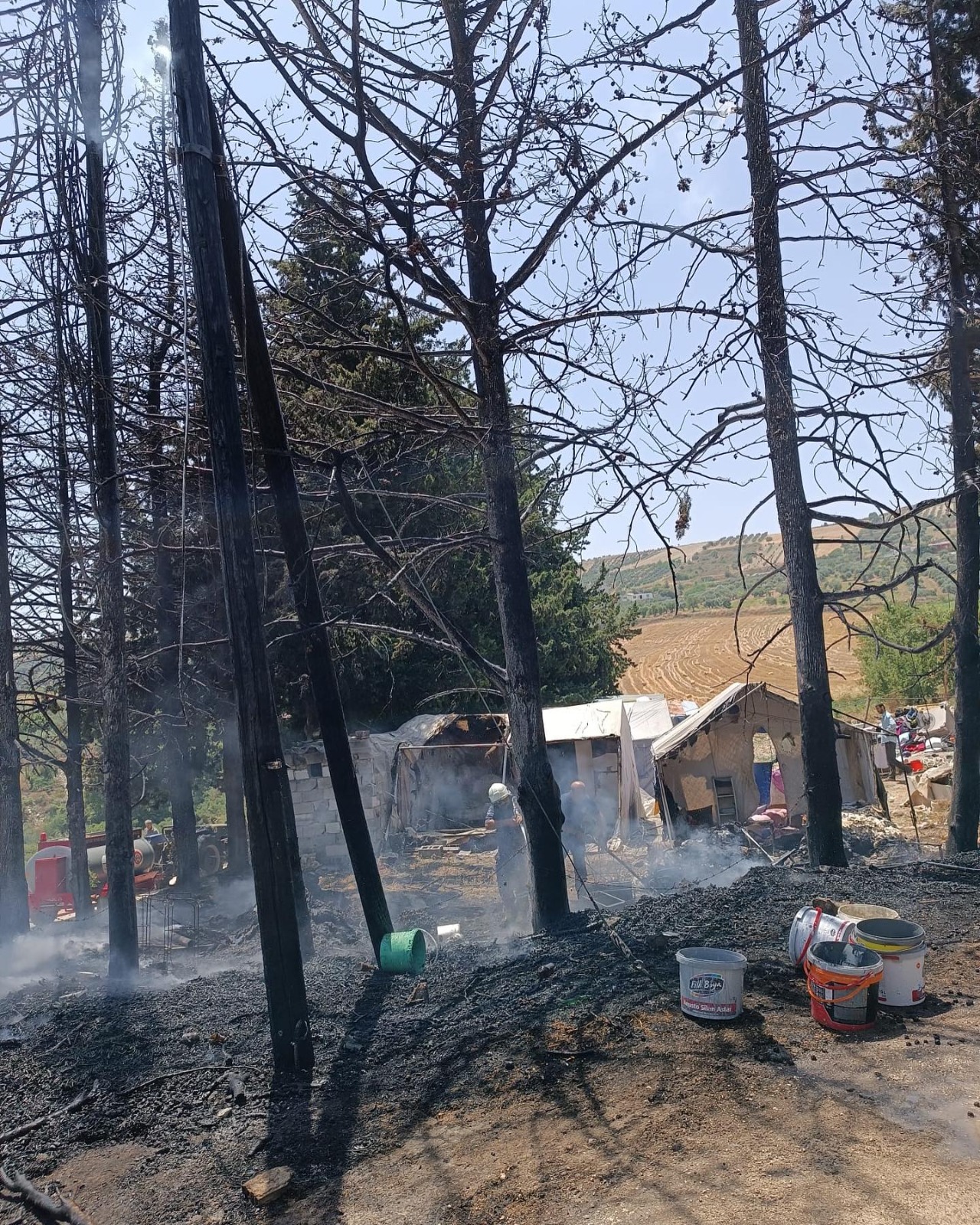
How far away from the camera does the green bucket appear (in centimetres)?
776

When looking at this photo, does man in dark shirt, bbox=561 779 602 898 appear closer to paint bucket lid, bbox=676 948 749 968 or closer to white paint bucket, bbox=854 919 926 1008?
paint bucket lid, bbox=676 948 749 968

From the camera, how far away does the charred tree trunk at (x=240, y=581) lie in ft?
19.2

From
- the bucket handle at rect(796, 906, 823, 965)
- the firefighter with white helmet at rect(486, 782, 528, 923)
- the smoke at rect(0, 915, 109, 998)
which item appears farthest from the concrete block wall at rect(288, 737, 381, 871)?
the bucket handle at rect(796, 906, 823, 965)

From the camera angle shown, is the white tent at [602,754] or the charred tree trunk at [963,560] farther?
the white tent at [602,754]

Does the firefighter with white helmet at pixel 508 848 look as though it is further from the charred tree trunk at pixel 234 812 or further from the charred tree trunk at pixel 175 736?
the charred tree trunk at pixel 234 812

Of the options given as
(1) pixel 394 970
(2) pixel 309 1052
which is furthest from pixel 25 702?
(2) pixel 309 1052

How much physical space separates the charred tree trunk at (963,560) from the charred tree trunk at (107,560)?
9754mm

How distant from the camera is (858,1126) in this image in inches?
168

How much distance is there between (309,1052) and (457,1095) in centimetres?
115

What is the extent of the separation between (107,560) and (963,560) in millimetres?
10376


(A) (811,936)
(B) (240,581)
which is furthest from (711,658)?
(B) (240,581)

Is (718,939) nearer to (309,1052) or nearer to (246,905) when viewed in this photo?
(309,1052)

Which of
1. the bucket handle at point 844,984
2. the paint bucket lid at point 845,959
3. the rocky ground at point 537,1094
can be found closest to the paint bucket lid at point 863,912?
the rocky ground at point 537,1094

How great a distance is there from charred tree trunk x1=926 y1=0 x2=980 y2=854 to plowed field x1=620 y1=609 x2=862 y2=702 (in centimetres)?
2933
